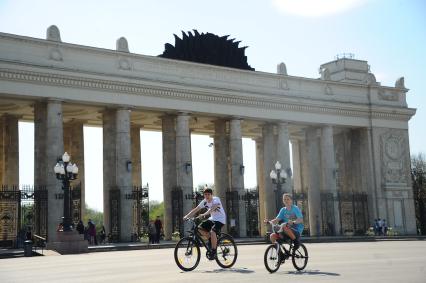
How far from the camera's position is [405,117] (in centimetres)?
5134

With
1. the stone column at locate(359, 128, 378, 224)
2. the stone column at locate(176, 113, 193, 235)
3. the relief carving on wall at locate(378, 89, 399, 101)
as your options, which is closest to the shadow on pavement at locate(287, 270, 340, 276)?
the stone column at locate(176, 113, 193, 235)

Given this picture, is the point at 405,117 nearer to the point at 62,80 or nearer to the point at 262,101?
the point at 262,101

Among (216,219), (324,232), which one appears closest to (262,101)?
(324,232)

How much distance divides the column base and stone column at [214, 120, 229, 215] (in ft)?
54.5

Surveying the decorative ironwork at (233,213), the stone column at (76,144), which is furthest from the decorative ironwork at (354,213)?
the stone column at (76,144)

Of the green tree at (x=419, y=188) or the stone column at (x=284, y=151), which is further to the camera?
the green tree at (x=419, y=188)

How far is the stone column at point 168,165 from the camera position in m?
40.2

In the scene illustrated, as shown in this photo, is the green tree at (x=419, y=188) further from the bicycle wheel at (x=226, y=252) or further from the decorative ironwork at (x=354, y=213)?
the bicycle wheel at (x=226, y=252)

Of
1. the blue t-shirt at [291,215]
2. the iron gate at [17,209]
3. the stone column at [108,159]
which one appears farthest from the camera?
the stone column at [108,159]

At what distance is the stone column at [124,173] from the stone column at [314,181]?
51.3 feet

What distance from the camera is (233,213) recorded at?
136 ft

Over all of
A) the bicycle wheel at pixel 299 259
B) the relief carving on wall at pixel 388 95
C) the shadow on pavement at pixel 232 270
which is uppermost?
the relief carving on wall at pixel 388 95

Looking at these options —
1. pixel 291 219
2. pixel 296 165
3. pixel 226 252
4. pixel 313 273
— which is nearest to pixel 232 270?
pixel 226 252

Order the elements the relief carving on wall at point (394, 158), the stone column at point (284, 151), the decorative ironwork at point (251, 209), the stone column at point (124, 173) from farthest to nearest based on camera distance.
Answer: the relief carving on wall at point (394, 158) → the stone column at point (284, 151) → the decorative ironwork at point (251, 209) → the stone column at point (124, 173)
